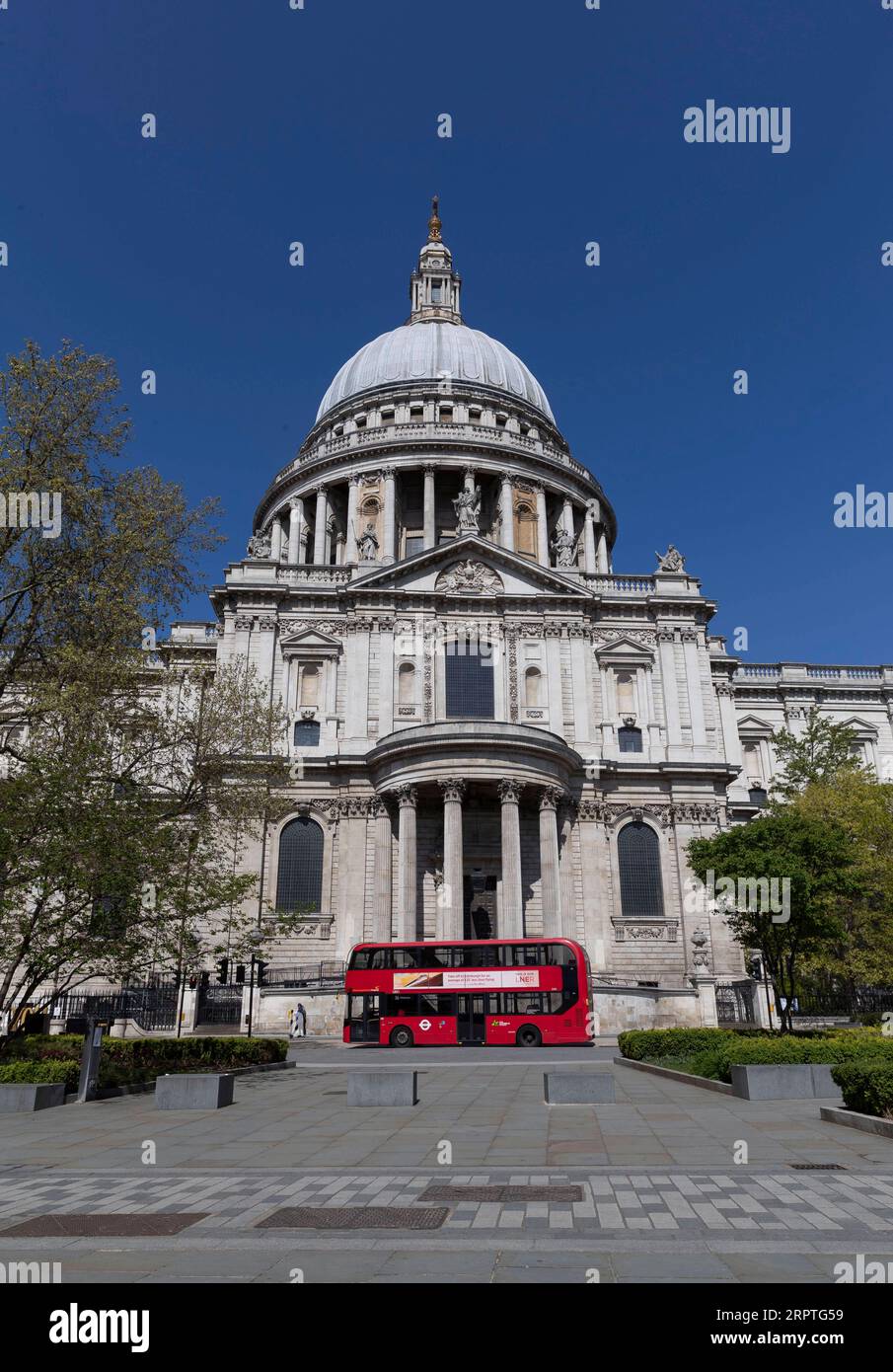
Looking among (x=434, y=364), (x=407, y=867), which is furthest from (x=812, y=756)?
(x=434, y=364)

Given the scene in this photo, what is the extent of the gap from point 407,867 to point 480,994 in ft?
32.7

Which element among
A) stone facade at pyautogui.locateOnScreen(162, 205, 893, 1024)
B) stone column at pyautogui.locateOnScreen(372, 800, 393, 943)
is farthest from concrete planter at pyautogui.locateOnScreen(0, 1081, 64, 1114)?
stone column at pyautogui.locateOnScreen(372, 800, 393, 943)

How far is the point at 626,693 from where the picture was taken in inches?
2060

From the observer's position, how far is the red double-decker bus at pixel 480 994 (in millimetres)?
33594

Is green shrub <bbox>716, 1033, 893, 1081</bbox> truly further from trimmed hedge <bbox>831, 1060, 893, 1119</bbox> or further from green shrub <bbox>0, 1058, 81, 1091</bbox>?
green shrub <bbox>0, 1058, 81, 1091</bbox>

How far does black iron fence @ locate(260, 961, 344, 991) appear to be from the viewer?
133 ft

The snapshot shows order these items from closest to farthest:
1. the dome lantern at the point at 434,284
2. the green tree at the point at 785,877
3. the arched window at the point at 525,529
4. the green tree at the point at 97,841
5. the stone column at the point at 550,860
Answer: the green tree at the point at 97,841 < the green tree at the point at 785,877 < the stone column at the point at 550,860 < the arched window at the point at 525,529 < the dome lantern at the point at 434,284

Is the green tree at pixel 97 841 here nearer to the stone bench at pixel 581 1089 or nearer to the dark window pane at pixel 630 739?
the stone bench at pixel 581 1089

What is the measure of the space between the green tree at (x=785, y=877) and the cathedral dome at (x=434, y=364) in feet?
161

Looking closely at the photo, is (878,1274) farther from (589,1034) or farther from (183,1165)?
(589,1034)

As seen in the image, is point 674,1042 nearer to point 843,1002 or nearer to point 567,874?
point 567,874

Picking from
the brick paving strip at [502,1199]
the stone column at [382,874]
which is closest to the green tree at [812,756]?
the stone column at [382,874]

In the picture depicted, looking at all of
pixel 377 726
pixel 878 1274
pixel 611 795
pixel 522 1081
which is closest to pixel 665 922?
pixel 611 795
